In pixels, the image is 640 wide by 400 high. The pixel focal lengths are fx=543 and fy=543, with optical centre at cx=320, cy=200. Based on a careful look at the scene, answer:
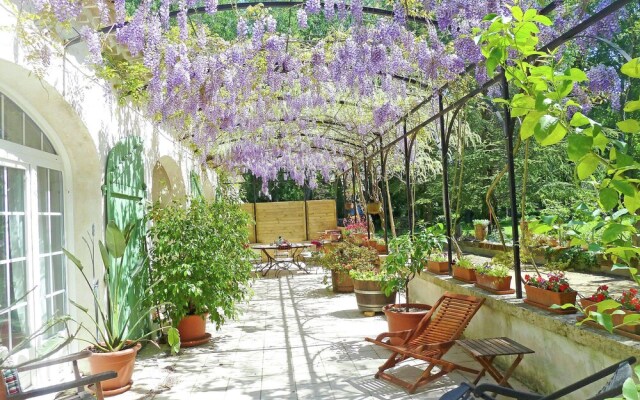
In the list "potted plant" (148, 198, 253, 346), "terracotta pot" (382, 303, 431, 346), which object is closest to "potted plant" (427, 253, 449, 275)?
"terracotta pot" (382, 303, 431, 346)

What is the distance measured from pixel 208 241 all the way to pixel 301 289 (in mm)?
3872

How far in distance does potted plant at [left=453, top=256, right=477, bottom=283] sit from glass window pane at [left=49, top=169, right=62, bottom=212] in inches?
143

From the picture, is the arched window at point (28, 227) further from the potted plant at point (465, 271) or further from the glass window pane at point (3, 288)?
the potted plant at point (465, 271)

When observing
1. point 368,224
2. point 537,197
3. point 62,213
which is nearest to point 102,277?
point 62,213

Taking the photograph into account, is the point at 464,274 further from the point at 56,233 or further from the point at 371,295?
the point at 56,233

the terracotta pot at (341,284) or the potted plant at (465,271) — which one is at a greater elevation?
the potted plant at (465,271)

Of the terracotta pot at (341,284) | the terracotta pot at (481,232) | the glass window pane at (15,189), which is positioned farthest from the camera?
the terracotta pot at (481,232)

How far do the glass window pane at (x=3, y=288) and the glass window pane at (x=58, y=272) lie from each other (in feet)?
2.36

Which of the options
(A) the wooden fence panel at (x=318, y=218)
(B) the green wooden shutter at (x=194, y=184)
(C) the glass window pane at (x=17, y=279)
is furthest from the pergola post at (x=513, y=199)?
(A) the wooden fence panel at (x=318, y=218)

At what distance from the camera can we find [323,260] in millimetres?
8398

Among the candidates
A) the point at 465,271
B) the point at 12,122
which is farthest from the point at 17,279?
the point at 465,271

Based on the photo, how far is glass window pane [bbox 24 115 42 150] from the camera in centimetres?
406

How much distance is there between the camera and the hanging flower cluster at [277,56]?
14.1 feet

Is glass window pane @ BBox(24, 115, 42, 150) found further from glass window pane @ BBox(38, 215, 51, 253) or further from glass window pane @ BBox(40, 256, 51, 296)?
glass window pane @ BBox(40, 256, 51, 296)
